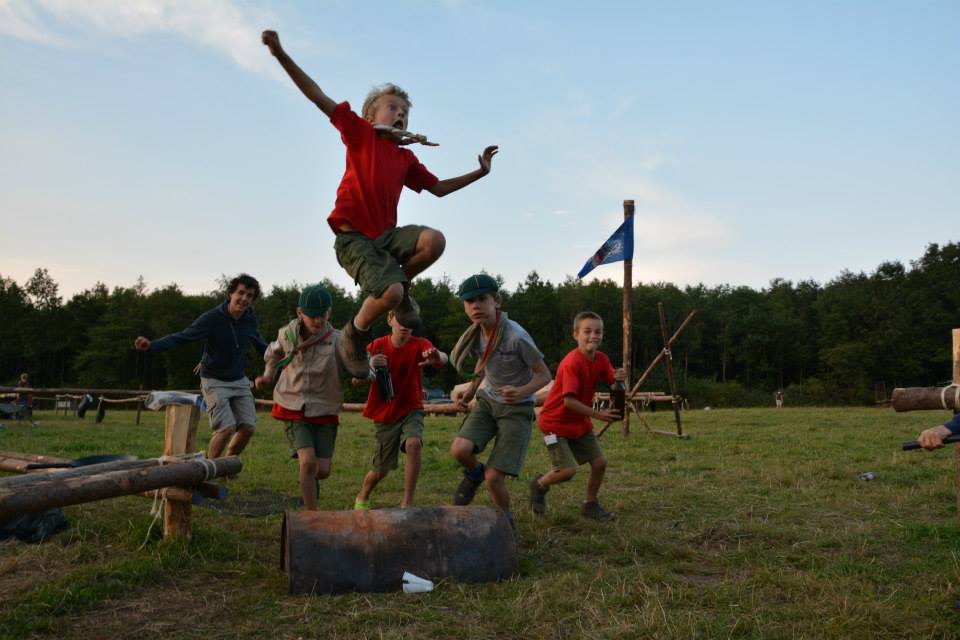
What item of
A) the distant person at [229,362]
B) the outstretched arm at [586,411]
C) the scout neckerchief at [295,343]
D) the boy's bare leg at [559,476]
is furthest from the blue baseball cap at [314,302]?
the boy's bare leg at [559,476]

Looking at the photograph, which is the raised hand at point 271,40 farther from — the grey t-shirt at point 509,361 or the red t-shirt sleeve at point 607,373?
the red t-shirt sleeve at point 607,373

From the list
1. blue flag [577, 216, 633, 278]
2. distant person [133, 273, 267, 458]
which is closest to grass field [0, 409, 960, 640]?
distant person [133, 273, 267, 458]

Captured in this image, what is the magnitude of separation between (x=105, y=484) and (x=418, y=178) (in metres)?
2.52

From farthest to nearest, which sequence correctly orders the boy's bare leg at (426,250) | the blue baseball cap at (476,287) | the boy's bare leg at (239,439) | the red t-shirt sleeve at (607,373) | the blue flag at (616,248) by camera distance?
the blue flag at (616,248) < the boy's bare leg at (239,439) < the red t-shirt sleeve at (607,373) < the blue baseball cap at (476,287) < the boy's bare leg at (426,250)

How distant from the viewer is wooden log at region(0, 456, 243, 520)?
3.48m

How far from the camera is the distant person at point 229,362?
23.5ft

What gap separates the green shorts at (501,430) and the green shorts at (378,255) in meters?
2.02

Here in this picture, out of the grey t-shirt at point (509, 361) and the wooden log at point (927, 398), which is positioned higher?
the grey t-shirt at point (509, 361)

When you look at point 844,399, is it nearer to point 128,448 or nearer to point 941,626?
point 128,448

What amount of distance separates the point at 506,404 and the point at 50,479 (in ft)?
10.5

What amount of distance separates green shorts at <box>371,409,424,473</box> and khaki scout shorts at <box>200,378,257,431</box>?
1.56 meters

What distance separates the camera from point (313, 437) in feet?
20.2

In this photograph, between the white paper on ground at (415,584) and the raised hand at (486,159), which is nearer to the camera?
the white paper on ground at (415,584)

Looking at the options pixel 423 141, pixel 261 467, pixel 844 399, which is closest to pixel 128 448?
pixel 261 467
